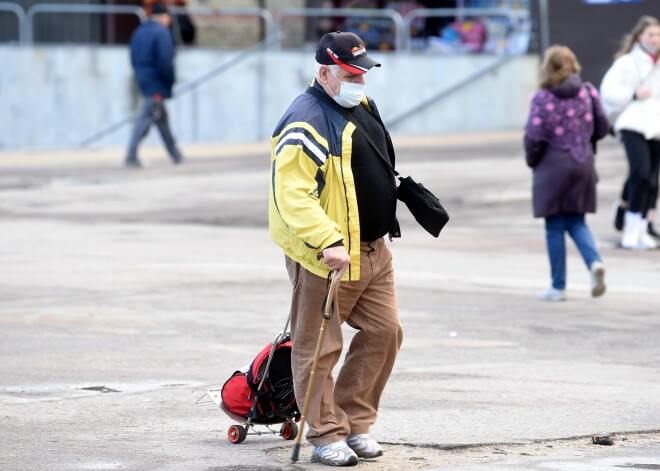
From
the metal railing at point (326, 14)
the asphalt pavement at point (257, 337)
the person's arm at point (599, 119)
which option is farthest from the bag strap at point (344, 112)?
the metal railing at point (326, 14)

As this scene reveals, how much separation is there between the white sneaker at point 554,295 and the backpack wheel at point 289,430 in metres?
4.21

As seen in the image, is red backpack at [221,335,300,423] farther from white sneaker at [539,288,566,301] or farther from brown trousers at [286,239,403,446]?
white sneaker at [539,288,566,301]

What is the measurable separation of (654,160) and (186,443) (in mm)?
7497

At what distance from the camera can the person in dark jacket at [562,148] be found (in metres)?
9.60

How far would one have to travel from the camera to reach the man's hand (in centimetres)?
522

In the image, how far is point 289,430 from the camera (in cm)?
589

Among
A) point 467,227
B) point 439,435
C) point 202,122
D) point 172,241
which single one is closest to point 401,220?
point 467,227

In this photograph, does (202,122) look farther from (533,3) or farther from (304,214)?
(304,214)

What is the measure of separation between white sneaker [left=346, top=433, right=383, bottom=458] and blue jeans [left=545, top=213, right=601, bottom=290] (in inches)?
173

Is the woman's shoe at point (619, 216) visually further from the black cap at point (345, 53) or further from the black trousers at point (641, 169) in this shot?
the black cap at point (345, 53)

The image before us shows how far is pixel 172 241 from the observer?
504 inches

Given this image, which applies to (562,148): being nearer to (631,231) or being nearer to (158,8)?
(631,231)

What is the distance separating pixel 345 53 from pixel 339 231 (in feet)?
2.32

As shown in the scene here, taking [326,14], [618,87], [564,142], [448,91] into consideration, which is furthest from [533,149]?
[448,91]
